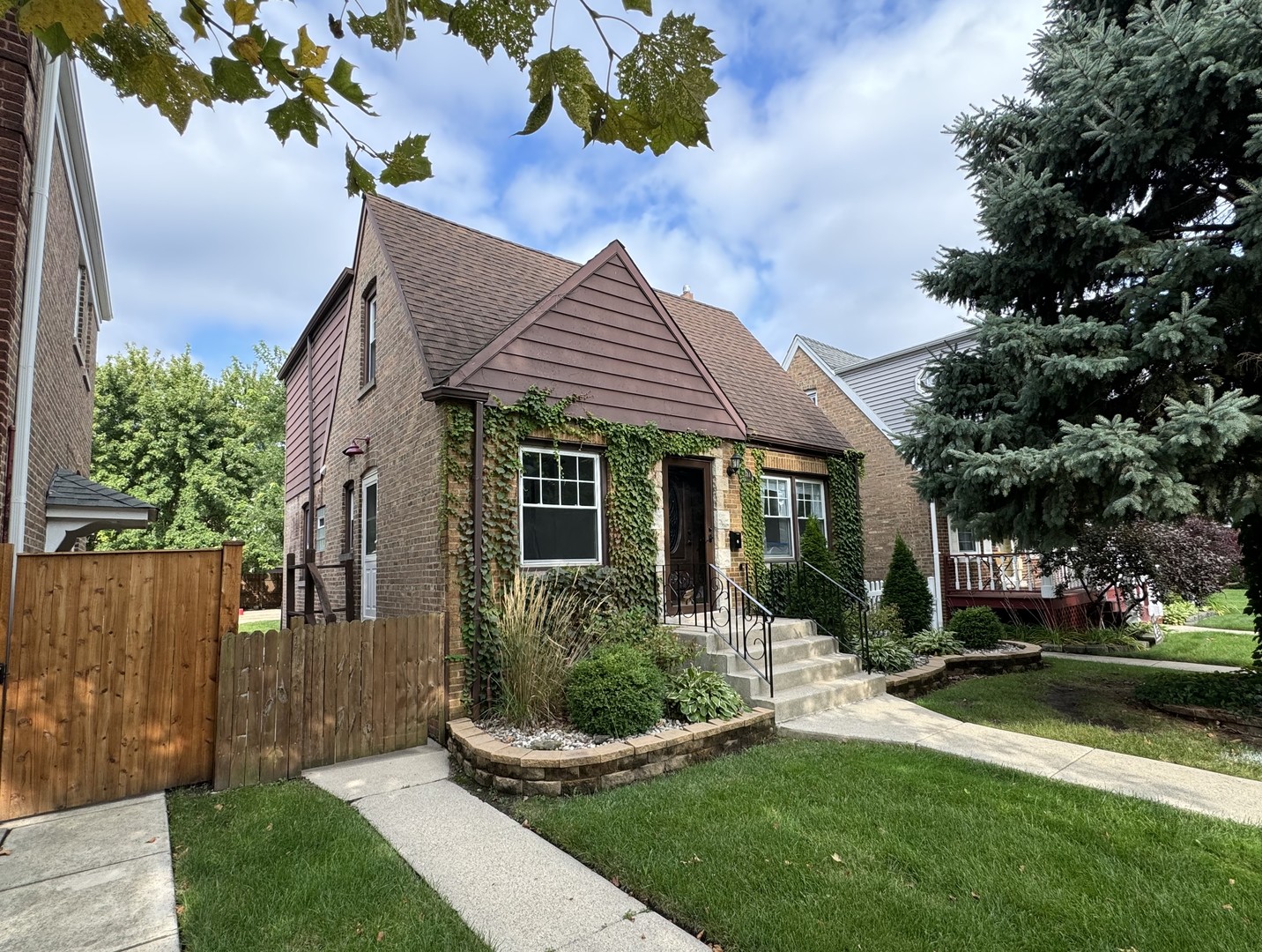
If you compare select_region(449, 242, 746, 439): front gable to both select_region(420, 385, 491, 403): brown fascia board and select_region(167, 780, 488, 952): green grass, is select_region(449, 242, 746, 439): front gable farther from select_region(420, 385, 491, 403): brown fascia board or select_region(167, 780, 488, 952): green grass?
select_region(167, 780, 488, 952): green grass

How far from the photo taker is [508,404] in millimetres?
7273

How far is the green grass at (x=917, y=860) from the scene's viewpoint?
9.58 feet

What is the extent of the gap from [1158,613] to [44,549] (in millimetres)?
19821

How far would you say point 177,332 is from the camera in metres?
28.8

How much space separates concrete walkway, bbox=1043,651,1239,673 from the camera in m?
9.28

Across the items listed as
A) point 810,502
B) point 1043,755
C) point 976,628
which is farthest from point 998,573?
A: point 1043,755

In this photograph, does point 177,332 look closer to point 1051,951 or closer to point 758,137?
point 758,137

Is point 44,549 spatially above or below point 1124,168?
below

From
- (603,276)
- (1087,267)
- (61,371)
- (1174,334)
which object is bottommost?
(1174,334)

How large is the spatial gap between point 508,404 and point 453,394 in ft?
2.32

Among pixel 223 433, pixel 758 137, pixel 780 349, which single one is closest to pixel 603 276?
Answer: pixel 758 137

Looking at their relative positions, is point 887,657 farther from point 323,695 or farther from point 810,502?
point 323,695

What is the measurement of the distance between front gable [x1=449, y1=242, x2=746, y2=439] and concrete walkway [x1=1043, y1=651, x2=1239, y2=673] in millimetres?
6803

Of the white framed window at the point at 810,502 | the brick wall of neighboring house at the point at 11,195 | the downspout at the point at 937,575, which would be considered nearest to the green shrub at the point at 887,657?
the white framed window at the point at 810,502
